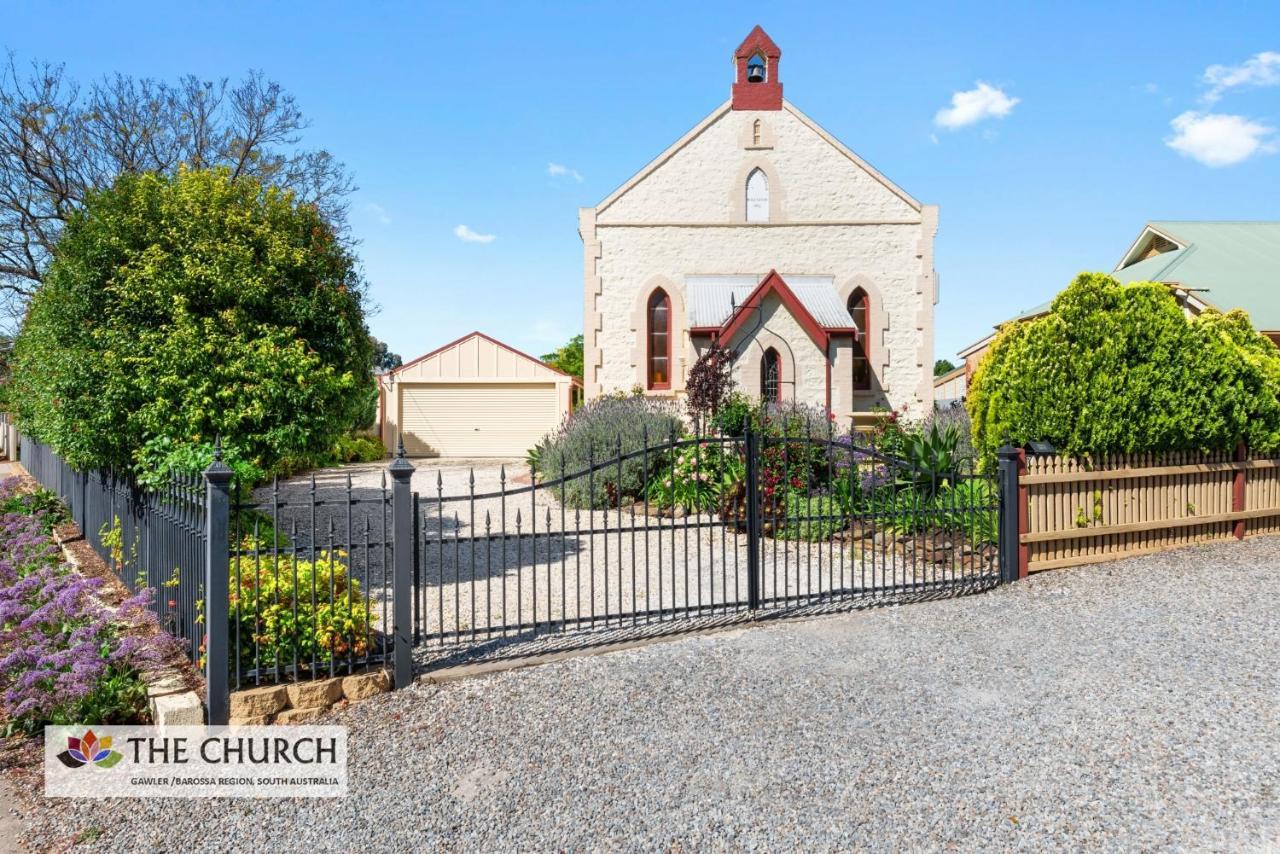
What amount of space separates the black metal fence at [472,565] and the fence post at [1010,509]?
0.05 feet

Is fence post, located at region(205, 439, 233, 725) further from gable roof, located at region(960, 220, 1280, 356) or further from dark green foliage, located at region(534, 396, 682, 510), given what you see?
gable roof, located at region(960, 220, 1280, 356)

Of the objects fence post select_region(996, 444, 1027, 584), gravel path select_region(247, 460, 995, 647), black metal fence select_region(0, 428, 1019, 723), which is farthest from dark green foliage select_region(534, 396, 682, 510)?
fence post select_region(996, 444, 1027, 584)

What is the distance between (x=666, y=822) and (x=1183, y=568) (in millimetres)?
7323

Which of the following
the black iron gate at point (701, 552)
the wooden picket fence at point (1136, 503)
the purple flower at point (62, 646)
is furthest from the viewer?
the wooden picket fence at point (1136, 503)

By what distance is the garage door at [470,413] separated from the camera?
24.8m

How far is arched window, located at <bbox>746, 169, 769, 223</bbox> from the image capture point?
19.0 metres

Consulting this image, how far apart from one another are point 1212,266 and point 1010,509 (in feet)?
51.7

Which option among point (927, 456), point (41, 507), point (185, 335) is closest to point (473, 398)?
point (41, 507)

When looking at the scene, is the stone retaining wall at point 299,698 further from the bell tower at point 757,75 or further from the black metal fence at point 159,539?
the bell tower at point 757,75

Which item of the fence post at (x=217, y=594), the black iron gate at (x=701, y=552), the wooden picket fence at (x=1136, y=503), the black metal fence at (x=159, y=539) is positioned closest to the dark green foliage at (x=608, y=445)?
the black iron gate at (x=701, y=552)

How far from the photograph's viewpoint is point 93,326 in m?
7.09

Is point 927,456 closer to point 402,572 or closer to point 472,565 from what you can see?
point 472,565

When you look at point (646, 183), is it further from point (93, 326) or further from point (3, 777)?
point (3, 777)

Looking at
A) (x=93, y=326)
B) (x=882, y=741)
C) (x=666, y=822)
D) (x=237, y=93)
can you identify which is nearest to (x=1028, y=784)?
(x=882, y=741)
